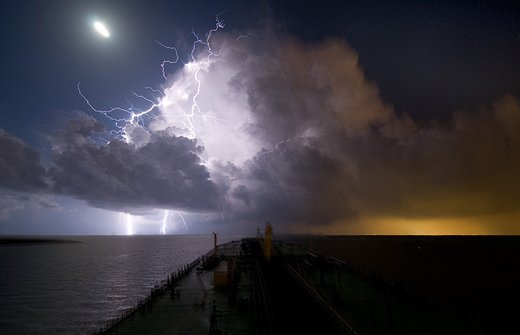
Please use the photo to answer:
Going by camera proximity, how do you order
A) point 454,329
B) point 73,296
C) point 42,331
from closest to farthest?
1. point 454,329
2. point 42,331
3. point 73,296

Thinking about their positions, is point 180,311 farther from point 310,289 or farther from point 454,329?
point 454,329

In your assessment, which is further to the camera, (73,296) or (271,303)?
(73,296)

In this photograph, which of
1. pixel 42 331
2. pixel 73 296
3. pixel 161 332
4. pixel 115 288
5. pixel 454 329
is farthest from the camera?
pixel 115 288

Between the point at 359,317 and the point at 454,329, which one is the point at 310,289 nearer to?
the point at 359,317

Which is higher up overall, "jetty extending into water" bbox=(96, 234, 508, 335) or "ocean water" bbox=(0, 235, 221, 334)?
"jetty extending into water" bbox=(96, 234, 508, 335)

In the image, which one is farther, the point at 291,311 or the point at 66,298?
the point at 66,298

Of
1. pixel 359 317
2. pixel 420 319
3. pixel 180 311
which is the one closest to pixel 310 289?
pixel 359 317

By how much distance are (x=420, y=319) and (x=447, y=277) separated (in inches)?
1973

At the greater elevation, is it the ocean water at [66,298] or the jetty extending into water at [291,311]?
the jetty extending into water at [291,311]

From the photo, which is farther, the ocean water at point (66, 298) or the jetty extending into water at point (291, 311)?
the ocean water at point (66, 298)

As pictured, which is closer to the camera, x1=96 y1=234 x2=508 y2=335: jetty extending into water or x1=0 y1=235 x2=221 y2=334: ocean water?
x1=96 y1=234 x2=508 y2=335: jetty extending into water

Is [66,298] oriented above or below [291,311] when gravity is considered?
below

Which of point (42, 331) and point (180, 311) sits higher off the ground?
point (180, 311)

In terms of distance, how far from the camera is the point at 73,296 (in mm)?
58562
